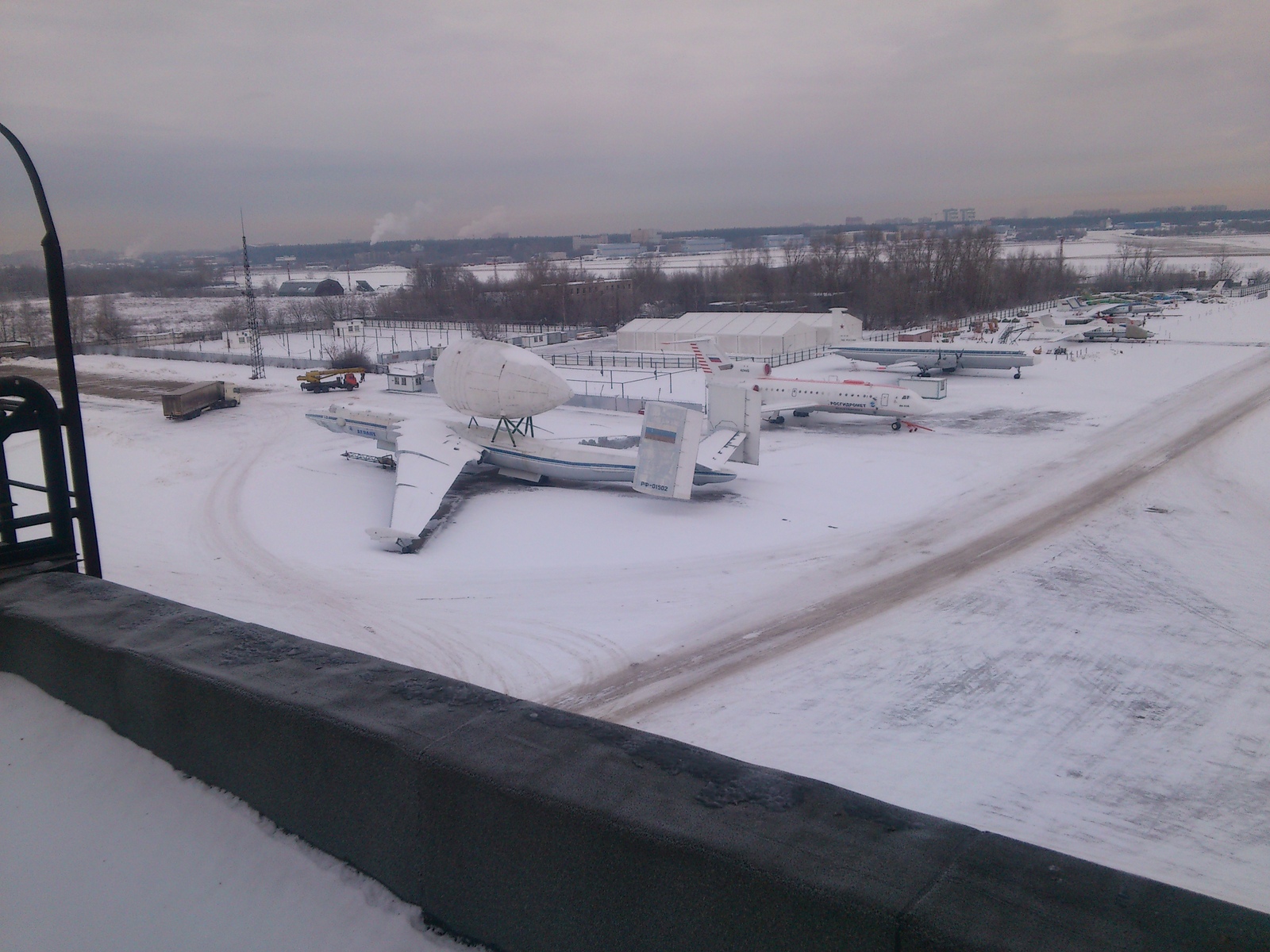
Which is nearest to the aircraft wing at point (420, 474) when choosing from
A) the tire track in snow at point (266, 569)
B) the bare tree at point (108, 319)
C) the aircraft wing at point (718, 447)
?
the tire track in snow at point (266, 569)

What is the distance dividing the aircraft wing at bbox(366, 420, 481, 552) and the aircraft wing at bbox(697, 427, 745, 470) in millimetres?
9064

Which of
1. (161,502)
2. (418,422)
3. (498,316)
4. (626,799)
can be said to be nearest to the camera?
(626,799)

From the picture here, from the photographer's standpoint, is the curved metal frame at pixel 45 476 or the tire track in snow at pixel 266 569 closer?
the curved metal frame at pixel 45 476

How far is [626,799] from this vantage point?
3.74m

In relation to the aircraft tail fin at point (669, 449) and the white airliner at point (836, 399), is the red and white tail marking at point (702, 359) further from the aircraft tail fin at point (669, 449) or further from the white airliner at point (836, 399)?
the aircraft tail fin at point (669, 449)

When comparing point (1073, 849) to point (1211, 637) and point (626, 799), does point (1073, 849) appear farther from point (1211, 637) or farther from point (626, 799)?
point (626, 799)

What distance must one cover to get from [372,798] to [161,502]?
3242 cm

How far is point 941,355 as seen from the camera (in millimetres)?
58719

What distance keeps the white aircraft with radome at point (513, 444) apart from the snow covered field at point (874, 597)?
3.52 feet

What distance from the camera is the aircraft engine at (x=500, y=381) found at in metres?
31.8

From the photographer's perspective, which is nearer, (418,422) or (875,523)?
(875,523)

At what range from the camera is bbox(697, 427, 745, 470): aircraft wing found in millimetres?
31125

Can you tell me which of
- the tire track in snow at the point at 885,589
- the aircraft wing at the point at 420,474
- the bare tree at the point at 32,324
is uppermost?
the bare tree at the point at 32,324

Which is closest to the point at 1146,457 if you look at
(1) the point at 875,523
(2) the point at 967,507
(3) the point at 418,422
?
(2) the point at 967,507
